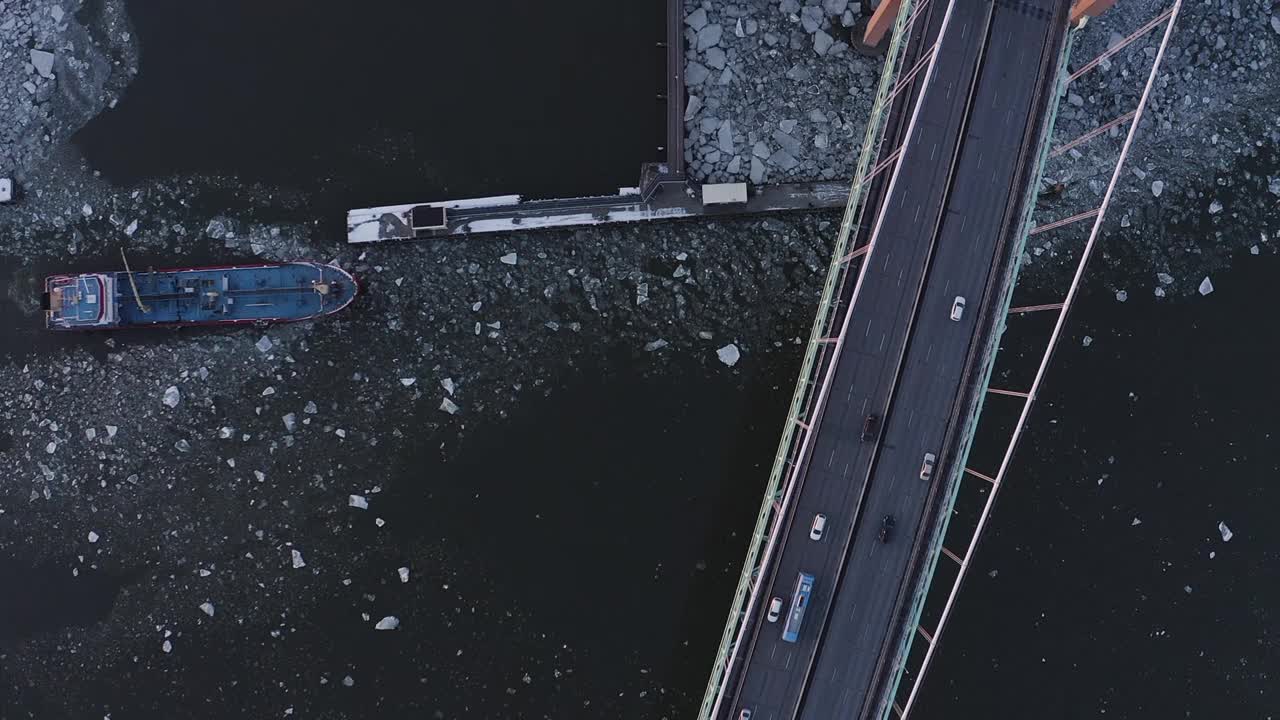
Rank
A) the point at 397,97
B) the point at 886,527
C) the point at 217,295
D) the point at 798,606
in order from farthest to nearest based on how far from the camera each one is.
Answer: the point at 397,97
the point at 217,295
the point at 886,527
the point at 798,606

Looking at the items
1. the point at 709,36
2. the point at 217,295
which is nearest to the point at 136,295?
the point at 217,295

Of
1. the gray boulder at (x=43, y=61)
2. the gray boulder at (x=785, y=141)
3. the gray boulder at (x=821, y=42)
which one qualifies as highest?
the gray boulder at (x=821, y=42)

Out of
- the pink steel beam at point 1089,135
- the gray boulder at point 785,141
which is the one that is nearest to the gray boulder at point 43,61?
the gray boulder at point 785,141

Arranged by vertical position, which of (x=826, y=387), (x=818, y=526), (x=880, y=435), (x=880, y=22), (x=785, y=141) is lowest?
(x=818, y=526)

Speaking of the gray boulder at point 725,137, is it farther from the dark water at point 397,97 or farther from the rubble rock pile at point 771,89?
the dark water at point 397,97

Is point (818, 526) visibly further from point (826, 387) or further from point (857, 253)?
point (857, 253)

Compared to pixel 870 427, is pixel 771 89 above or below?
above

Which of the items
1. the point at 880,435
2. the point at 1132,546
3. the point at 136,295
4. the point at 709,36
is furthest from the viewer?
the point at 709,36

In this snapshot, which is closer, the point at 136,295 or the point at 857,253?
the point at 857,253
